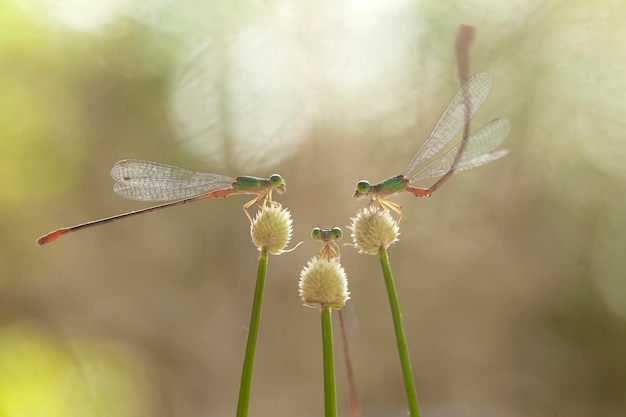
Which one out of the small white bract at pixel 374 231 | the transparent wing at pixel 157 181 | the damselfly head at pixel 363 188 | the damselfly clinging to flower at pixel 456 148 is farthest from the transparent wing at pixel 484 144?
the transparent wing at pixel 157 181

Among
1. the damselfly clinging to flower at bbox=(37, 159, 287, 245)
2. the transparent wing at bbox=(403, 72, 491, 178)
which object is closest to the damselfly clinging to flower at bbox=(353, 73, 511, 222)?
the transparent wing at bbox=(403, 72, 491, 178)

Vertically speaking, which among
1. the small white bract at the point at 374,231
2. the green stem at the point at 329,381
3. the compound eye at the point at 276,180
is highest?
the compound eye at the point at 276,180

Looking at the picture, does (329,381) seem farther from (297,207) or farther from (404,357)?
(297,207)

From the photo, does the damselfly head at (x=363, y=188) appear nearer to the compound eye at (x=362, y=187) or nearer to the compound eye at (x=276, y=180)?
the compound eye at (x=362, y=187)

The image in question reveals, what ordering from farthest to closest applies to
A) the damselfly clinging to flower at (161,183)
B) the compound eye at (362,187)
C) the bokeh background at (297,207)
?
the bokeh background at (297,207) < the damselfly clinging to flower at (161,183) < the compound eye at (362,187)

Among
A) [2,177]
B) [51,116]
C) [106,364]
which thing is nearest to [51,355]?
[106,364]

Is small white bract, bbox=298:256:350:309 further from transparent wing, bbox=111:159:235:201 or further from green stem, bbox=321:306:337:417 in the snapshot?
transparent wing, bbox=111:159:235:201

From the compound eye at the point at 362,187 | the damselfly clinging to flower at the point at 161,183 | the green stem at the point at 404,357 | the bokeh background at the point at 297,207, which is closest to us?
the green stem at the point at 404,357
